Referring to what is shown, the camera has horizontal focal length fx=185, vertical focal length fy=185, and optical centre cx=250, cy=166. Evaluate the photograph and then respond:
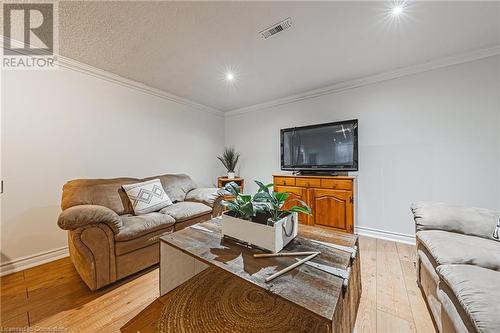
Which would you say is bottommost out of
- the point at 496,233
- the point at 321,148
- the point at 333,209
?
the point at 333,209

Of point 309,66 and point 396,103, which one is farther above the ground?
point 309,66

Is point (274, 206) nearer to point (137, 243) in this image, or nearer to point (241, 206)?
point (241, 206)

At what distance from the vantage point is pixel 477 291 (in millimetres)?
785

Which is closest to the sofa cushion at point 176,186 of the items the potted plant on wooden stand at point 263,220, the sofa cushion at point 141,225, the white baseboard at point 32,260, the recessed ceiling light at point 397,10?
the sofa cushion at point 141,225

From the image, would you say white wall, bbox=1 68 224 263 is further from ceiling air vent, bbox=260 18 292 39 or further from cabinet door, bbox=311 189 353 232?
cabinet door, bbox=311 189 353 232

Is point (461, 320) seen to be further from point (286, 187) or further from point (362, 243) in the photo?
point (286, 187)

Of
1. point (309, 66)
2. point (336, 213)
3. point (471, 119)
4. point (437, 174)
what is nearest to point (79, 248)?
point (336, 213)

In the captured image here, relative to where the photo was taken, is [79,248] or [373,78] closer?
[79,248]

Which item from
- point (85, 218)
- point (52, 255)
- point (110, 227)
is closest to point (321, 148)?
point (110, 227)

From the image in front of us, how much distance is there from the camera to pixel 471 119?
2.04 meters

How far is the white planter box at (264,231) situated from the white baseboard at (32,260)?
2.14m

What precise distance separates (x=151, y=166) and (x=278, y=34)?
2.45m

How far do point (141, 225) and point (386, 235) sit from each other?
2.92m

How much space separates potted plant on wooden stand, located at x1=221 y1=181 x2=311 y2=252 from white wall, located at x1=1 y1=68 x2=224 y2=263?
6.90 feet
